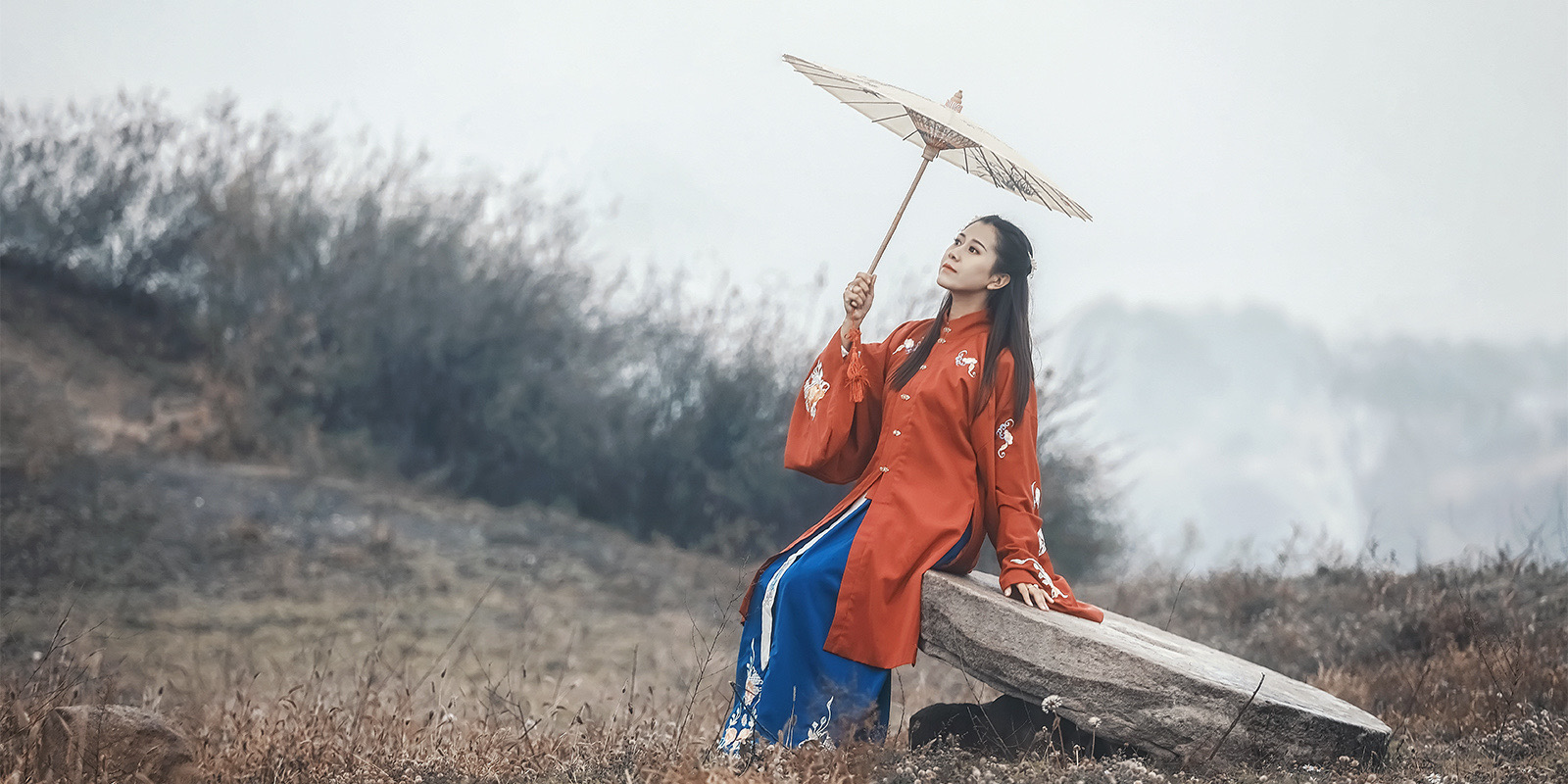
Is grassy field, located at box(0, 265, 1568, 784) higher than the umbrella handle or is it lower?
lower

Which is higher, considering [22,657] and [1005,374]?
[1005,374]

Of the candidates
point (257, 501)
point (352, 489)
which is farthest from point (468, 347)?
point (257, 501)

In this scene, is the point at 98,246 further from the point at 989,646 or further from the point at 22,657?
the point at 989,646

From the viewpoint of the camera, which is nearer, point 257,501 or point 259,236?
point 257,501

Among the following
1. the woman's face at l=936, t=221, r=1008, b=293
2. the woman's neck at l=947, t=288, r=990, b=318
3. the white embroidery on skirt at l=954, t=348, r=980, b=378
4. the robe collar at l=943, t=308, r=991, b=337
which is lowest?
the white embroidery on skirt at l=954, t=348, r=980, b=378

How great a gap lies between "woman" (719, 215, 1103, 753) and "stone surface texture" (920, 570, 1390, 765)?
0.13 meters

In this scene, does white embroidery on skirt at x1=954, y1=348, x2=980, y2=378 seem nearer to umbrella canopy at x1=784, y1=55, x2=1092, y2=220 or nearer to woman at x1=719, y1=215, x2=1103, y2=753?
woman at x1=719, y1=215, x2=1103, y2=753

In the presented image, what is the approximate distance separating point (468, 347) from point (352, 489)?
1.81m

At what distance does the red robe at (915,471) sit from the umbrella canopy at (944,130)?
41 centimetres

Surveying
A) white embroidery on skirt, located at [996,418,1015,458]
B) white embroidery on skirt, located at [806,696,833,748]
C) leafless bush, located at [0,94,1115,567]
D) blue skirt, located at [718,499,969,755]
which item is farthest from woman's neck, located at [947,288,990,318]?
leafless bush, located at [0,94,1115,567]

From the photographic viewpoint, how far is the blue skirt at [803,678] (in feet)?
11.0

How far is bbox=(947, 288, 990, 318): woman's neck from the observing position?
3.76m

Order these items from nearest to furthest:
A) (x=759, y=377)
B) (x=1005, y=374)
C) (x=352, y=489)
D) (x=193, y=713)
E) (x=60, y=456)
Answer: (x=1005, y=374), (x=193, y=713), (x=60, y=456), (x=352, y=489), (x=759, y=377)

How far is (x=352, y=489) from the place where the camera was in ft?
33.1
